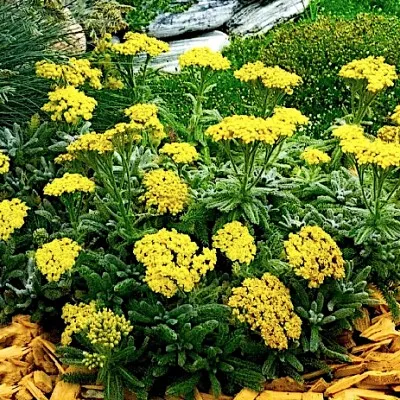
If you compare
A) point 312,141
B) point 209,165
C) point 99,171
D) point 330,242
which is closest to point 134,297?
point 99,171

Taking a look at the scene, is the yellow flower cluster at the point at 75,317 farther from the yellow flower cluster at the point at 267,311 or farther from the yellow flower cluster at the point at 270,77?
the yellow flower cluster at the point at 270,77

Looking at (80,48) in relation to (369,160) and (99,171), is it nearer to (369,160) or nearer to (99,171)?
(99,171)

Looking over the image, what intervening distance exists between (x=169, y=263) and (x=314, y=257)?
0.54m

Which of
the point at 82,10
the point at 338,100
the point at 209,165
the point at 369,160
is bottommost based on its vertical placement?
the point at 338,100

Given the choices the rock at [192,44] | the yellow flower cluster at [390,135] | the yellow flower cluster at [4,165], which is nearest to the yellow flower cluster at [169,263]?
the yellow flower cluster at [4,165]

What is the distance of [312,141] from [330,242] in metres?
1.07

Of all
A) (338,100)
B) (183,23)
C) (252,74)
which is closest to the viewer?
(252,74)

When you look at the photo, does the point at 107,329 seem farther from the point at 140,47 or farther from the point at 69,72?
the point at 140,47

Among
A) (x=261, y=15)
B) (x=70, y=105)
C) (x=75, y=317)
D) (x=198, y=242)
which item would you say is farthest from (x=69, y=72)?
(x=261, y=15)

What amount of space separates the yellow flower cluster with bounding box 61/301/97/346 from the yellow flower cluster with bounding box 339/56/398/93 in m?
1.52

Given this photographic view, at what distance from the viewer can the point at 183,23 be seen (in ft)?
21.8

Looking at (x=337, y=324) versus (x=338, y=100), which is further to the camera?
(x=338, y=100)

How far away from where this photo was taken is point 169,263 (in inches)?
103

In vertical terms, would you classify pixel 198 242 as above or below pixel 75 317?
below
